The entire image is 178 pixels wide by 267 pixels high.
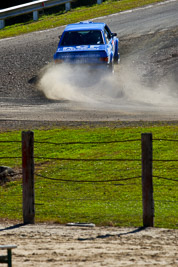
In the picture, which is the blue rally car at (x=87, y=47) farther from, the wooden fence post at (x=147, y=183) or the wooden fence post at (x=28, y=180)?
the wooden fence post at (x=147, y=183)

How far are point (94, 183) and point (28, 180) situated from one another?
9.49ft

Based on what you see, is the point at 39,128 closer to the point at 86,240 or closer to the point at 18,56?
the point at 86,240

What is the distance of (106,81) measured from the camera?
2348 centimetres

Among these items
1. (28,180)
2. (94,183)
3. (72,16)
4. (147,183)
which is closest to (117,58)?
(72,16)

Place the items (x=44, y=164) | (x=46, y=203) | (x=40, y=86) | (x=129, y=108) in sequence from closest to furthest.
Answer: (x=46, y=203)
(x=44, y=164)
(x=129, y=108)
(x=40, y=86)

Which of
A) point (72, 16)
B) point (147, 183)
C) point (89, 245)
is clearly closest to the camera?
point (89, 245)

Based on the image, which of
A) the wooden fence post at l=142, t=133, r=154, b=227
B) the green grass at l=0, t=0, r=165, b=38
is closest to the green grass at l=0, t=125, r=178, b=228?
the wooden fence post at l=142, t=133, r=154, b=227

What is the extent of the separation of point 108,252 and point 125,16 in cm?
2621

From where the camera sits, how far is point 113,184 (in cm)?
1273

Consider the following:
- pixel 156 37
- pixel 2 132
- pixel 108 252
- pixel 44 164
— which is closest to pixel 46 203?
pixel 44 164

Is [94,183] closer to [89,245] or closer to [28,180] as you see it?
[28,180]

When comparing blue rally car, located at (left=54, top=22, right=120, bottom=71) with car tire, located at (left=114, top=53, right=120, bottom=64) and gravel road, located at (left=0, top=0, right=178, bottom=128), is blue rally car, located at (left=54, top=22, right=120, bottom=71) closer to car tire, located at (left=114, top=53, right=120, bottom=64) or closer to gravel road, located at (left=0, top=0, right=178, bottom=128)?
gravel road, located at (left=0, top=0, right=178, bottom=128)

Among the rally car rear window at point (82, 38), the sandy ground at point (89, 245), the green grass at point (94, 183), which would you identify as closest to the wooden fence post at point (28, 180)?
the sandy ground at point (89, 245)

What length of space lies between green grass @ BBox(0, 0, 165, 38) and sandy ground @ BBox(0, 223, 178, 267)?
23950 mm
